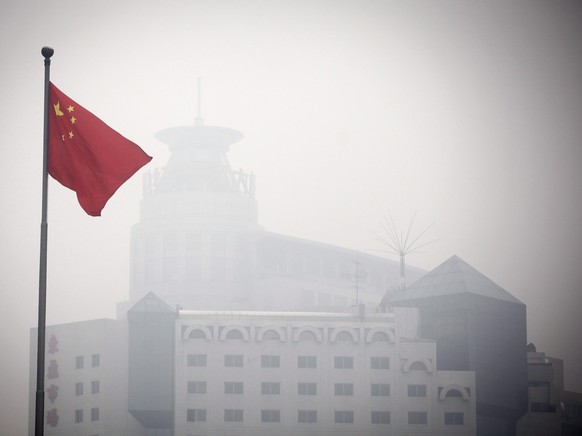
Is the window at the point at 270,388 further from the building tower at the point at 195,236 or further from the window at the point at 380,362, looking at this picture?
the building tower at the point at 195,236

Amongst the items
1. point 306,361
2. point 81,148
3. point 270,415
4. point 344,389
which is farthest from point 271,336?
point 81,148

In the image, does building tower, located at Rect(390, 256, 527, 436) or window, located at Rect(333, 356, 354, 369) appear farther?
building tower, located at Rect(390, 256, 527, 436)

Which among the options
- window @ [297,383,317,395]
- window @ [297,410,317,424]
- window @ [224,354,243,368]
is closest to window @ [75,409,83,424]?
window @ [224,354,243,368]

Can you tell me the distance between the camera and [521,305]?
5157 inches

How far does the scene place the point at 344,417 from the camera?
391 ft

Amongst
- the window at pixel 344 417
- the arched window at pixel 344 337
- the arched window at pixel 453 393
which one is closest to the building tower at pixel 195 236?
the arched window at pixel 344 337

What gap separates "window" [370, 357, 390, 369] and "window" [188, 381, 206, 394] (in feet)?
58.3

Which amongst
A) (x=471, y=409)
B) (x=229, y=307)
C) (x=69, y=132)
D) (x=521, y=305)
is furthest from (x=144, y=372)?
(x=69, y=132)

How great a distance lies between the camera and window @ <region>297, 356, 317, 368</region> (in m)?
121

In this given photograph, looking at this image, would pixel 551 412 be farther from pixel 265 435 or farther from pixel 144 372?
pixel 144 372

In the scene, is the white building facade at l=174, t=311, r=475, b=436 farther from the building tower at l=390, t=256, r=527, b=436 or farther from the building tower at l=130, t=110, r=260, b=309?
the building tower at l=130, t=110, r=260, b=309

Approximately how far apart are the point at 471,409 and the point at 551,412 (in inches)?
354

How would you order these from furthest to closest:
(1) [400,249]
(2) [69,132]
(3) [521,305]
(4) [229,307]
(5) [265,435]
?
(1) [400,249] → (4) [229,307] → (3) [521,305] → (5) [265,435] → (2) [69,132]

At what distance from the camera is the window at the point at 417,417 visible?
11981 cm
